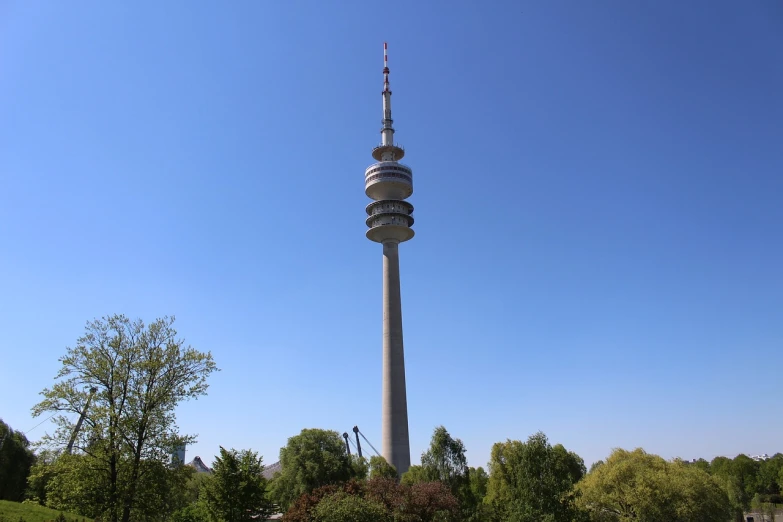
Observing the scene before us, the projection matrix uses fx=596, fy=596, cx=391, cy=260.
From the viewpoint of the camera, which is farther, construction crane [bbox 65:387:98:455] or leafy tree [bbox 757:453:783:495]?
leafy tree [bbox 757:453:783:495]

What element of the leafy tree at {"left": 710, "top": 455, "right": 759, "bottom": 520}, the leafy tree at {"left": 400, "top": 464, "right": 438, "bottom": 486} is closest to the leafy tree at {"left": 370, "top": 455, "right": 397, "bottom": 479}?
the leafy tree at {"left": 400, "top": 464, "right": 438, "bottom": 486}

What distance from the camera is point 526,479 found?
124ft

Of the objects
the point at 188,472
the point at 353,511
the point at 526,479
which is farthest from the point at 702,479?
the point at 188,472

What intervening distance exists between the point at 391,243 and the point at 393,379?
21.8m

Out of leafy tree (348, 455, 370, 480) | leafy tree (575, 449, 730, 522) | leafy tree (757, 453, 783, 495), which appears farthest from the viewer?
leafy tree (757, 453, 783, 495)

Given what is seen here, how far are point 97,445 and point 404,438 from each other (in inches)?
2148

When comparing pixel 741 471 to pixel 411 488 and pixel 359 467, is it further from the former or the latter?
pixel 411 488

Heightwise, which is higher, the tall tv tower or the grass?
the tall tv tower

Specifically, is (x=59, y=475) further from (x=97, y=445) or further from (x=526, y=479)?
(x=526, y=479)

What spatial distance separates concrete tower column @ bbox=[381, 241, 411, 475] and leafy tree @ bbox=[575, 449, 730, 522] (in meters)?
31.8

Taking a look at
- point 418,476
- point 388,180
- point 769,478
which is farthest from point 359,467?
point 769,478

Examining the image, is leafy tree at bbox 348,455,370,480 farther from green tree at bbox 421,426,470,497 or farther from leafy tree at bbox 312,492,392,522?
leafy tree at bbox 312,492,392,522

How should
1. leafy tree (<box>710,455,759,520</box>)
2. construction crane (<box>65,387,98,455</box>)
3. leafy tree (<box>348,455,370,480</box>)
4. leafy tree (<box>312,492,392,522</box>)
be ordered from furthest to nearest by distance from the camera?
leafy tree (<box>710,455,759,520</box>), leafy tree (<box>348,455,370,480</box>), leafy tree (<box>312,492,392,522</box>), construction crane (<box>65,387,98,455</box>)

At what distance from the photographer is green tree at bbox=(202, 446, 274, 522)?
1470 inches
